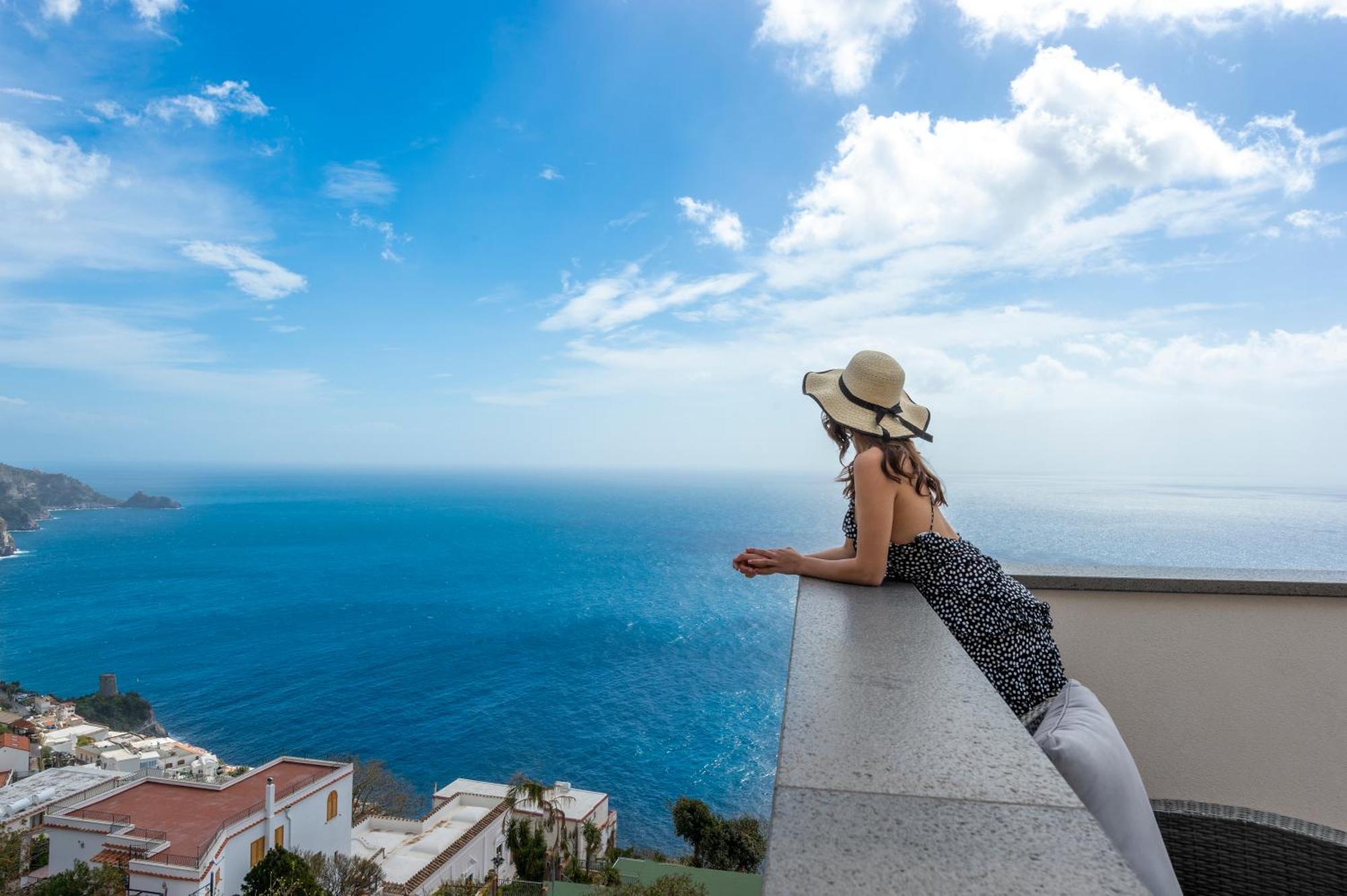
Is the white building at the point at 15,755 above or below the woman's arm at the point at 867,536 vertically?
below

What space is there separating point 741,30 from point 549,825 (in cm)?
3633

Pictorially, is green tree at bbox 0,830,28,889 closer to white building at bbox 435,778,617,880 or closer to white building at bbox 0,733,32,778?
white building at bbox 0,733,32,778

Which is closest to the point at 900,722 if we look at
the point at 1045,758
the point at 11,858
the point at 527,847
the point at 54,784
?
the point at 1045,758

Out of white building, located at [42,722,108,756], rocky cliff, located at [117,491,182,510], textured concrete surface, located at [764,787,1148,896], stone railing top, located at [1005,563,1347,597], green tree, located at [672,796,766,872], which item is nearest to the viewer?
textured concrete surface, located at [764,787,1148,896]

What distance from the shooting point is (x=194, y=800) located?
16844mm

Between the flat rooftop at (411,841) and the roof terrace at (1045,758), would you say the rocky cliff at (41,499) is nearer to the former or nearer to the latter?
the flat rooftop at (411,841)

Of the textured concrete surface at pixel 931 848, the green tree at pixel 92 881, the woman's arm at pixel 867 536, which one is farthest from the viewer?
the green tree at pixel 92 881

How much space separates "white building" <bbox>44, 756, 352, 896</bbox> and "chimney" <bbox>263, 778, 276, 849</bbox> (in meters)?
0.02

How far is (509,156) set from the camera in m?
66.9

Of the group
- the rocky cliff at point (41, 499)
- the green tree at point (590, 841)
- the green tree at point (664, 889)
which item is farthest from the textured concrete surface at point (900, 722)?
the rocky cliff at point (41, 499)

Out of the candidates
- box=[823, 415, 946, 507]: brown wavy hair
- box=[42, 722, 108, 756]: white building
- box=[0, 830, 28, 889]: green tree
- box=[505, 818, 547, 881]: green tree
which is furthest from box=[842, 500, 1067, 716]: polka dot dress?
box=[42, 722, 108, 756]: white building

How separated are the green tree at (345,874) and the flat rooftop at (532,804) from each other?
8.45ft

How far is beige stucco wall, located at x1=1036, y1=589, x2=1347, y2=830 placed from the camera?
208 cm

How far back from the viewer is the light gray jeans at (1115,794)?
3.39ft
